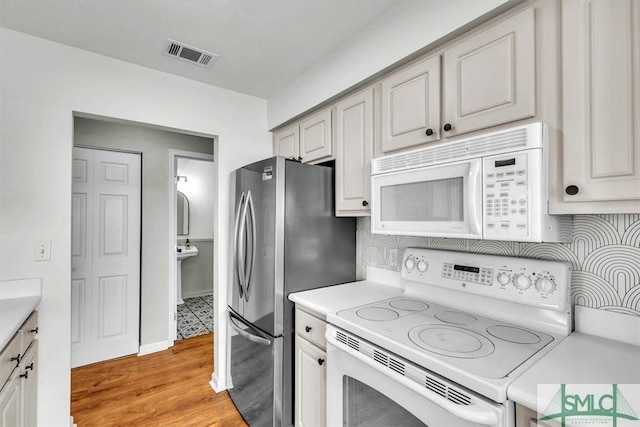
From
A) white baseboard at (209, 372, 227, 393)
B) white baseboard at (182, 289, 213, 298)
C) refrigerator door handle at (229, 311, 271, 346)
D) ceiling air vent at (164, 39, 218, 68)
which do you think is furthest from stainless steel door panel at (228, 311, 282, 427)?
white baseboard at (182, 289, 213, 298)

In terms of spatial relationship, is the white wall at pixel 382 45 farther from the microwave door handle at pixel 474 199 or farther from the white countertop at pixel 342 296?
the white countertop at pixel 342 296

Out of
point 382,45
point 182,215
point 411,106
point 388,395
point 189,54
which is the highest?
point 189,54

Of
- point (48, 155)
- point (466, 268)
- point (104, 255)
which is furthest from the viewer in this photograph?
point (104, 255)

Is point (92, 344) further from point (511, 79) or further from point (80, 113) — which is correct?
point (511, 79)

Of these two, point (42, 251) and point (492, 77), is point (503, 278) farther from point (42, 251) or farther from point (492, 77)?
point (42, 251)

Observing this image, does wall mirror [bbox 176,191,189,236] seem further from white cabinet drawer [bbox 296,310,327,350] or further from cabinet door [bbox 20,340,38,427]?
white cabinet drawer [bbox 296,310,327,350]

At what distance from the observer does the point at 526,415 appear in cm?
81

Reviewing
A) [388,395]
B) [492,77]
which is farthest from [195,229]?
[492,77]

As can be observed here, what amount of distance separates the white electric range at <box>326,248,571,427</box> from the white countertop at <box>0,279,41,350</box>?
4.54 ft

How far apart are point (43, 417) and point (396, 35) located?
292cm

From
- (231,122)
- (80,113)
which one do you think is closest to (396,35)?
(231,122)

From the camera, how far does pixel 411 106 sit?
1506 millimetres

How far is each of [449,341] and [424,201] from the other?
588 mm

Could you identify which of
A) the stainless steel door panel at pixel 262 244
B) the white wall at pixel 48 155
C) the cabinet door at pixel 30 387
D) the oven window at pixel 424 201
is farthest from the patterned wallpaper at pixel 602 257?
the white wall at pixel 48 155
